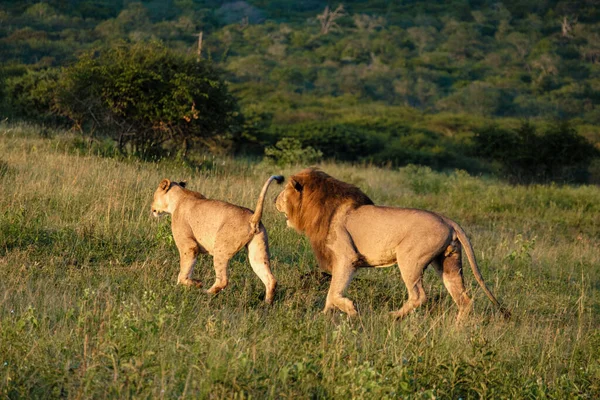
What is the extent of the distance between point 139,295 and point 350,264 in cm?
165

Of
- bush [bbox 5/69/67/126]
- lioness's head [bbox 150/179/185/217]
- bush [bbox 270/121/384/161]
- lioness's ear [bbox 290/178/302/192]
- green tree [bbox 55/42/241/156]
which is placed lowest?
bush [bbox 270/121/384/161]

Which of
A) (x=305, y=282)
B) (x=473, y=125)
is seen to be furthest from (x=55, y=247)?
(x=473, y=125)

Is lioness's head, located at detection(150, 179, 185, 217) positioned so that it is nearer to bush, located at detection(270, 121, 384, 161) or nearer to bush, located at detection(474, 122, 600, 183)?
bush, located at detection(474, 122, 600, 183)

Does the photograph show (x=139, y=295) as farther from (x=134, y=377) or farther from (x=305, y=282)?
(x=134, y=377)

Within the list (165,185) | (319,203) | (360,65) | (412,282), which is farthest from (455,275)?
→ (360,65)

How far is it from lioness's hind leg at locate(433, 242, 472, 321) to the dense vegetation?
38.1ft

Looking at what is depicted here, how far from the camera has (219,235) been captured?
22.0 ft

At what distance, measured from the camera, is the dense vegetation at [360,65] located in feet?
107

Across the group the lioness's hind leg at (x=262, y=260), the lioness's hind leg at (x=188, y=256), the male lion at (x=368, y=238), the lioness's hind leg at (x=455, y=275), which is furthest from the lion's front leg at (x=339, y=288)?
the lioness's hind leg at (x=188, y=256)

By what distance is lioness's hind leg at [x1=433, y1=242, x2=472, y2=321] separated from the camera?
6.53 meters

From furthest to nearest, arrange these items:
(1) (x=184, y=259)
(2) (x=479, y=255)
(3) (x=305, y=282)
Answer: (2) (x=479, y=255) → (3) (x=305, y=282) → (1) (x=184, y=259)

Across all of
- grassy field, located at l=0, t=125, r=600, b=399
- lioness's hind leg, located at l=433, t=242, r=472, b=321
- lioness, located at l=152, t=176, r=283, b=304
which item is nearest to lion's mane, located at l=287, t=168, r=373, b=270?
lioness, located at l=152, t=176, r=283, b=304

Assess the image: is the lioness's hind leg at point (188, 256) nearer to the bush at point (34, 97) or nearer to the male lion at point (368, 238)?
the male lion at point (368, 238)

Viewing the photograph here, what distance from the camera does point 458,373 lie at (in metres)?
5.11
